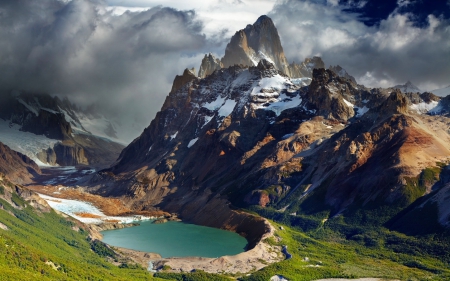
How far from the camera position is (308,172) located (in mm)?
189500

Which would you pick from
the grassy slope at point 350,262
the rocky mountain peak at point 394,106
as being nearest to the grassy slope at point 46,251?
the grassy slope at point 350,262

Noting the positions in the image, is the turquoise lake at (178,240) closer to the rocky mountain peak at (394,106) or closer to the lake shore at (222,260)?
the lake shore at (222,260)

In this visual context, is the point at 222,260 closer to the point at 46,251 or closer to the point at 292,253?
the point at 292,253

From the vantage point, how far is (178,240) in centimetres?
16925

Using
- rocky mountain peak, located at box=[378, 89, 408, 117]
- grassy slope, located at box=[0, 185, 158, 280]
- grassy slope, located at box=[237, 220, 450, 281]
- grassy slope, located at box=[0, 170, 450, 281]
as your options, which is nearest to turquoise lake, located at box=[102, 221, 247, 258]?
grassy slope, located at box=[0, 170, 450, 281]

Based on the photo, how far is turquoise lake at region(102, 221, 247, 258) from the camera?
151m

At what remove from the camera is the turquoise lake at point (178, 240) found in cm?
15075

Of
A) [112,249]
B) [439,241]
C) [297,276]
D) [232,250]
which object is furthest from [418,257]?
[112,249]

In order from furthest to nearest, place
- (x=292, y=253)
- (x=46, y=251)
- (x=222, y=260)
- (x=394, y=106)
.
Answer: (x=394, y=106) < (x=292, y=253) < (x=222, y=260) < (x=46, y=251)

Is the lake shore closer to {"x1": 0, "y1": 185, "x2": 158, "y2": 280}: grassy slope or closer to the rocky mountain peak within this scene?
{"x1": 0, "y1": 185, "x2": 158, "y2": 280}: grassy slope

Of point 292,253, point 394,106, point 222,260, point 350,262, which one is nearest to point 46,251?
point 222,260

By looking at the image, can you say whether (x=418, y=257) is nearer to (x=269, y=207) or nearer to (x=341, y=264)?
(x=341, y=264)

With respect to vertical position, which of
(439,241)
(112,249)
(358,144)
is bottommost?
(112,249)

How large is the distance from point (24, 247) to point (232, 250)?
2242 inches
